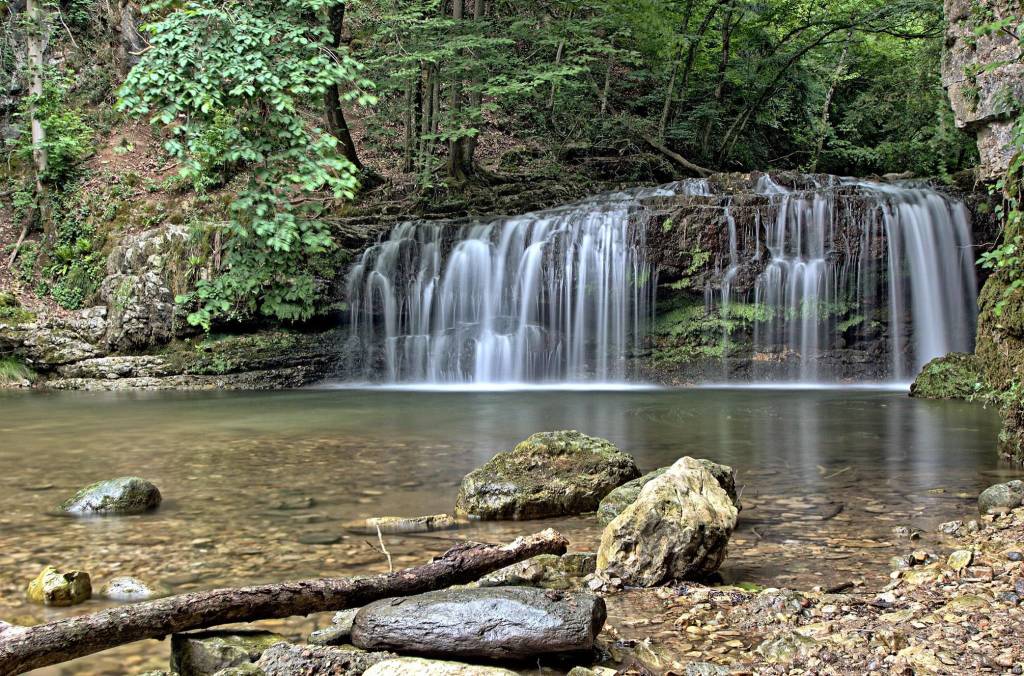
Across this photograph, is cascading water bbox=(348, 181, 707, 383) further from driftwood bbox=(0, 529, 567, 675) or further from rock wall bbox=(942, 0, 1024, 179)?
driftwood bbox=(0, 529, 567, 675)

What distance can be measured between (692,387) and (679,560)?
11136 mm

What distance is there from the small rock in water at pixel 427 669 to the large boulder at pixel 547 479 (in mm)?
2191

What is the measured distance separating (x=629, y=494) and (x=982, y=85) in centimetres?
775

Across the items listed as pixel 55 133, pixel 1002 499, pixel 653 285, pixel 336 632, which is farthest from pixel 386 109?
pixel 336 632

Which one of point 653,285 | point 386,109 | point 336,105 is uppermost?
point 386,109

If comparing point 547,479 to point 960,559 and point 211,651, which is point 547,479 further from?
point 211,651

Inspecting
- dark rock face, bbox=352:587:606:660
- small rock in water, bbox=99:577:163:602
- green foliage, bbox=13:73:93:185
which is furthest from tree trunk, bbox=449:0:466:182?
dark rock face, bbox=352:587:606:660

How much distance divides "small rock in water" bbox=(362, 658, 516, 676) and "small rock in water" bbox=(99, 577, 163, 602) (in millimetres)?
1402

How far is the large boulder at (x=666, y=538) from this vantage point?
3078mm

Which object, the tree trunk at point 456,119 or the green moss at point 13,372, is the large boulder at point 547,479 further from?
the green moss at point 13,372

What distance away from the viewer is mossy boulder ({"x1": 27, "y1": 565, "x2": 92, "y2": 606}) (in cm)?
301

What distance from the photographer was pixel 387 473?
579 cm

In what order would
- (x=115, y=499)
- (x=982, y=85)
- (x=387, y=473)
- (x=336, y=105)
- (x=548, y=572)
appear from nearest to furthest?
(x=548, y=572), (x=115, y=499), (x=387, y=473), (x=982, y=85), (x=336, y=105)

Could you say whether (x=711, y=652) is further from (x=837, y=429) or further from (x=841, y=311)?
(x=841, y=311)
